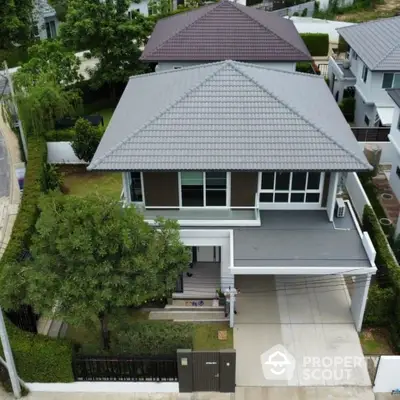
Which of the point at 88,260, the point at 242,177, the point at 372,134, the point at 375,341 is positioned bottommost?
the point at 375,341

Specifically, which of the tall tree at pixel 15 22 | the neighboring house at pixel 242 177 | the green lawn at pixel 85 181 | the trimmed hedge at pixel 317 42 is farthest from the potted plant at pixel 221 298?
the trimmed hedge at pixel 317 42

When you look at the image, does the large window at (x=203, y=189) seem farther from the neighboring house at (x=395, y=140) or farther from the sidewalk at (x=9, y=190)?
the neighboring house at (x=395, y=140)

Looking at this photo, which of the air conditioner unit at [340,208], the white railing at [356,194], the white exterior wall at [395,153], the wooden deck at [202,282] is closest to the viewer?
the air conditioner unit at [340,208]

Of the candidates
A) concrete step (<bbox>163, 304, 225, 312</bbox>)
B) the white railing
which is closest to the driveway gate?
concrete step (<bbox>163, 304, 225, 312</bbox>)

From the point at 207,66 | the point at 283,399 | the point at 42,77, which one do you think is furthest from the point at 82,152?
the point at 283,399

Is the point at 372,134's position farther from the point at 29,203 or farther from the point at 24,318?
the point at 24,318

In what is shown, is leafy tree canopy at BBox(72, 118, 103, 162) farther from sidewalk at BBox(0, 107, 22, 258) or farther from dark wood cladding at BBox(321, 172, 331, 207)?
dark wood cladding at BBox(321, 172, 331, 207)

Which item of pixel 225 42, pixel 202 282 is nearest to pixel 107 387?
pixel 202 282
